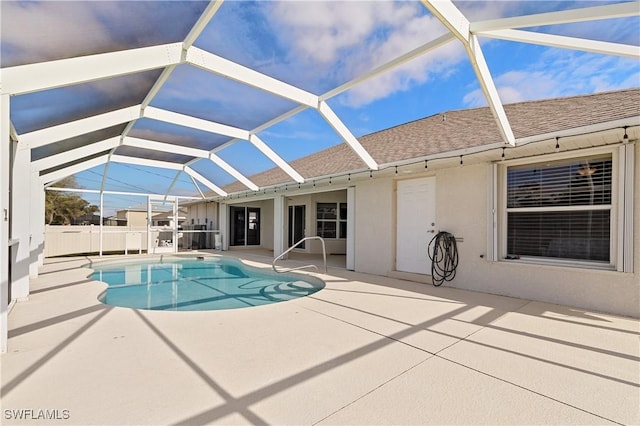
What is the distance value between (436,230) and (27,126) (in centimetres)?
748

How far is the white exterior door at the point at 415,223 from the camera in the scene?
693 cm

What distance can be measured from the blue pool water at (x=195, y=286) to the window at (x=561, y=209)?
13.2ft

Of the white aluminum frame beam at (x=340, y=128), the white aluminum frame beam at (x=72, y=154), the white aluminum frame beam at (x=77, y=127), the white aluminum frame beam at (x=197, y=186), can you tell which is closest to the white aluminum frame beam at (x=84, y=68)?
the white aluminum frame beam at (x=77, y=127)

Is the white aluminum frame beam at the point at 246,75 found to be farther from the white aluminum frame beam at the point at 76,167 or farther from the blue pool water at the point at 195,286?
the white aluminum frame beam at the point at 76,167

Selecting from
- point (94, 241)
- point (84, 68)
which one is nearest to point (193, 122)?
point (84, 68)

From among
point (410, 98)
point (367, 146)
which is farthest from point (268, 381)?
point (367, 146)

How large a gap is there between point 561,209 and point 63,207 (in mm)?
25789

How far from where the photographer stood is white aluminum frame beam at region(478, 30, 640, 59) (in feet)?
11.4

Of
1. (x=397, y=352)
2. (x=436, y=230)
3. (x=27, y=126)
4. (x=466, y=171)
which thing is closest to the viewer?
(x=397, y=352)

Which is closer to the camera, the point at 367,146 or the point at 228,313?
the point at 228,313

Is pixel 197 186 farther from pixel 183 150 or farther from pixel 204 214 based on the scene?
pixel 183 150

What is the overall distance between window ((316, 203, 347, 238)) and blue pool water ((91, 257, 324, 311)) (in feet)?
13.0

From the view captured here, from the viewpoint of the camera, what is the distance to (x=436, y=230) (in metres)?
6.65

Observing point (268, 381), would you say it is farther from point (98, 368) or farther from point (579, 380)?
point (579, 380)
